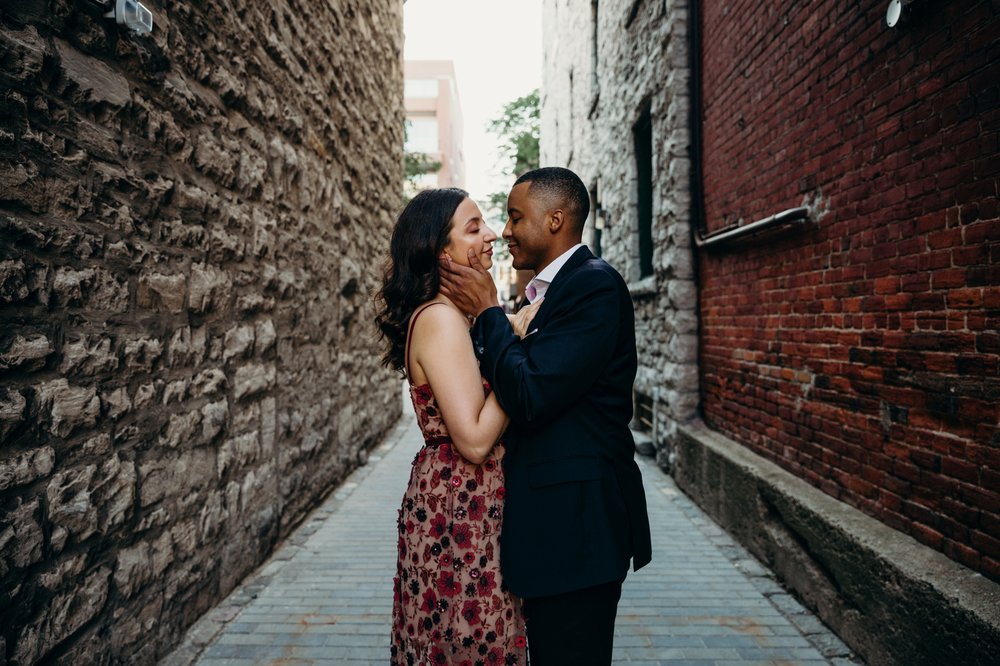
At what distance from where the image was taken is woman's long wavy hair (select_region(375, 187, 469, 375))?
194 centimetres

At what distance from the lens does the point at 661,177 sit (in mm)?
6773

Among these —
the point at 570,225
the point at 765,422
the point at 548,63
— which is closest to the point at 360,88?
the point at 765,422

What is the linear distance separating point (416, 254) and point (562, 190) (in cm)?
49

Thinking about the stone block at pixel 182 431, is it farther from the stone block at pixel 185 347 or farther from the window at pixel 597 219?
the window at pixel 597 219

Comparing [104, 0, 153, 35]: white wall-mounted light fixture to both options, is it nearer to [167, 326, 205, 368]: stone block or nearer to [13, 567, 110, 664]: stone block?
[167, 326, 205, 368]: stone block

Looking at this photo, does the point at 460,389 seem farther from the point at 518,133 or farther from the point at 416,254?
the point at 518,133

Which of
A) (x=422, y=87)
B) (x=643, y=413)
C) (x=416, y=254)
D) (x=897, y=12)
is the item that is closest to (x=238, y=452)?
(x=416, y=254)

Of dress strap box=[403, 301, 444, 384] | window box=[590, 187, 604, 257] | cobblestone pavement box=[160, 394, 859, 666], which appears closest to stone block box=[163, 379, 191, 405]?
cobblestone pavement box=[160, 394, 859, 666]

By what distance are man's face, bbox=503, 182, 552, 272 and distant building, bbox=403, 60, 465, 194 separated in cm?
4556

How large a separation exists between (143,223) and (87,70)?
0.63 m

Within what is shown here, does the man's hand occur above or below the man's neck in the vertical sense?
below

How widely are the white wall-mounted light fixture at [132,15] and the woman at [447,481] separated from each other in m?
1.54

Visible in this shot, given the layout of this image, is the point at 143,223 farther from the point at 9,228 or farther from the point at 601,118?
the point at 601,118

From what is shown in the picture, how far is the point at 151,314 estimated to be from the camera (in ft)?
9.34
